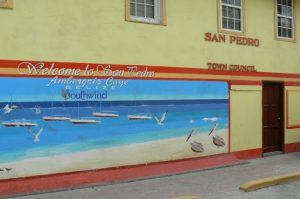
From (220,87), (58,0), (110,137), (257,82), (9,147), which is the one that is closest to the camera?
(9,147)

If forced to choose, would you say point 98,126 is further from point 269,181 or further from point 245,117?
point 245,117

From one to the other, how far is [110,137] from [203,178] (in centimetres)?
237

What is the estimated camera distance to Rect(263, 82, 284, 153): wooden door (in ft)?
46.8

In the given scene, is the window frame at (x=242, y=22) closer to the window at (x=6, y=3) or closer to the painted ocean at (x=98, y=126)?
the painted ocean at (x=98, y=126)

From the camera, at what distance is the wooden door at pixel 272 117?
46.8 ft

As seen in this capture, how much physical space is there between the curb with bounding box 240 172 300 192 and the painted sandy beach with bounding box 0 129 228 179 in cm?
220

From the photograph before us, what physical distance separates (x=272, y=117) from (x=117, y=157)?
617 cm

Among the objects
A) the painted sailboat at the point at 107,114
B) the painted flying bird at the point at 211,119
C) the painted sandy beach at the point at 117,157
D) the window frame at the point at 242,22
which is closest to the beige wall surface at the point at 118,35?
the window frame at the point at 242,22

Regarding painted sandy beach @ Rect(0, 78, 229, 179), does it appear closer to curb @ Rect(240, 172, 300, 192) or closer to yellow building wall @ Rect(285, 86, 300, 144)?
curb @ Rect(240, 172, 300, 192)

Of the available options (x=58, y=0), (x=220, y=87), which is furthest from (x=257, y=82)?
(x=58, y=0)

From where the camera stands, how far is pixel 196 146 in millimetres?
12023

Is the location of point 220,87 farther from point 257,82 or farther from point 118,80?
point 118,80

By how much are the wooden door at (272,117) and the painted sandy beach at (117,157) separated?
2.13m

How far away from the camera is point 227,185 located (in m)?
10.1
